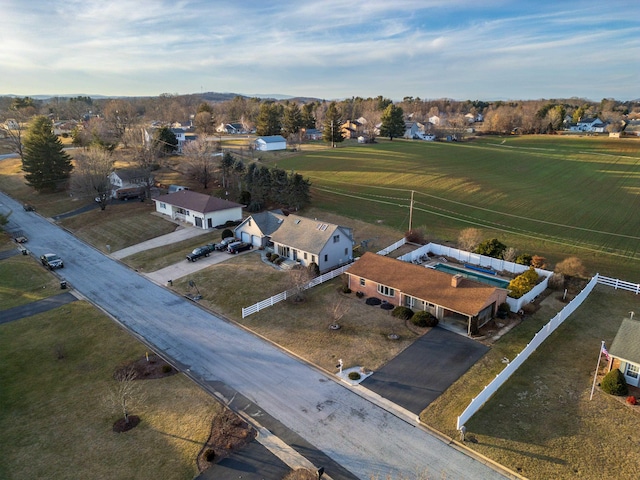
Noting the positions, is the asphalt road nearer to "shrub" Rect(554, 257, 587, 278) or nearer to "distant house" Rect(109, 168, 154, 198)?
"shrub" Rect(554, 257, 587, 278)

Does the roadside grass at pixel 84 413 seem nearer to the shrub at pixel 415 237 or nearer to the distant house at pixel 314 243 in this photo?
the distant house at pixel 314 243

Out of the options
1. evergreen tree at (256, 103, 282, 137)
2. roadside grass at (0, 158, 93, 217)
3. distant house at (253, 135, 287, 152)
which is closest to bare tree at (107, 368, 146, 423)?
roadside grass at (0, 158, 93, 217)

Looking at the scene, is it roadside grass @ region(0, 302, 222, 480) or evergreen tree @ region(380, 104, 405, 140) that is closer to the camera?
roadside grass @ region(0, 302, 222, 480)

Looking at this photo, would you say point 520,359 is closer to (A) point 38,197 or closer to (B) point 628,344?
(B) point 628,344

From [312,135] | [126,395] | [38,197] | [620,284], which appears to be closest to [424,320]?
[620,284]

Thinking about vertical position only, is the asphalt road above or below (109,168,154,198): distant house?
below

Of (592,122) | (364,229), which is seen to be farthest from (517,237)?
(592,122)

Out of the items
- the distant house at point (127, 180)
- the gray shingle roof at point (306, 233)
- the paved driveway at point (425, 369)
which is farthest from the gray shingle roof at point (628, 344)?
the distant house at point (127, 180)
